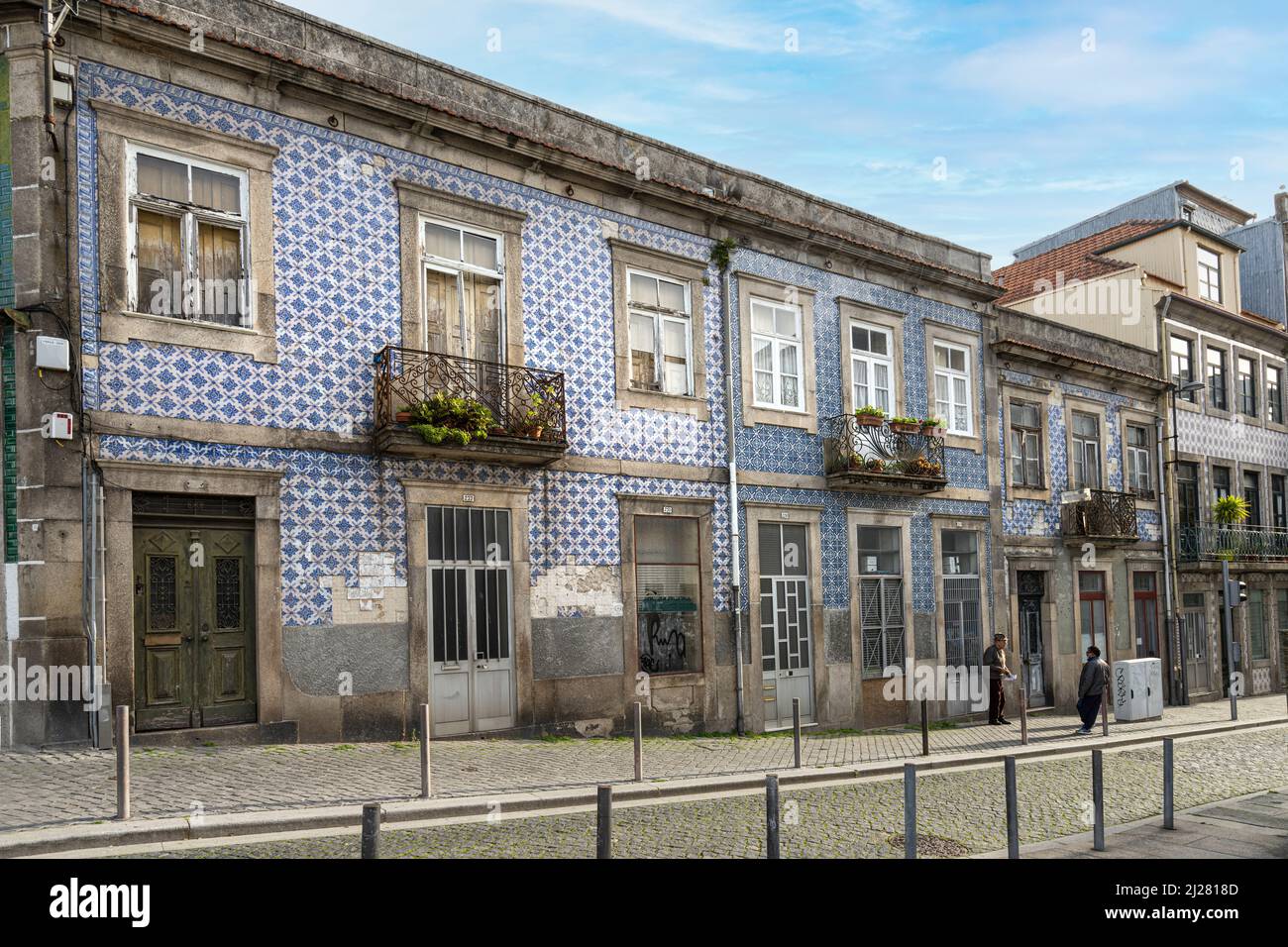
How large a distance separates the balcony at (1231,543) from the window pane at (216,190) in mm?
21490

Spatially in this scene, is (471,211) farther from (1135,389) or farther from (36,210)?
(1135,389)

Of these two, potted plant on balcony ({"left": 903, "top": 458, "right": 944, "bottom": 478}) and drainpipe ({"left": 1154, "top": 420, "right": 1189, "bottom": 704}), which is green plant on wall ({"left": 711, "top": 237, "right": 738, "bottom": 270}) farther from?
drainpipe ({"left": 1154, "top": 420, "right": 1189, "bottom": 704})

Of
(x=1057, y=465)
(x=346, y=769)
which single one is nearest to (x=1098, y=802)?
(x=346, y=769)

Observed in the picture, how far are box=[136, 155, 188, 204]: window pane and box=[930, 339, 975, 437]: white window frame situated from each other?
1276 cm

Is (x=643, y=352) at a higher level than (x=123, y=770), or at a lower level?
higher

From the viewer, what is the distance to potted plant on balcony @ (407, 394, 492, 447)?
11.9 metres

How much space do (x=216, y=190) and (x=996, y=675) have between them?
13483 mm

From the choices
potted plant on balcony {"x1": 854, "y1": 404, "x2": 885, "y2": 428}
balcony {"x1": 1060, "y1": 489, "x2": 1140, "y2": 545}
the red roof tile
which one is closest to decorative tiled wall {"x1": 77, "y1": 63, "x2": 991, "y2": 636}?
potted plant on balcony {"x1": 854, "y1": 404, "x2": 885, "y2": 428}

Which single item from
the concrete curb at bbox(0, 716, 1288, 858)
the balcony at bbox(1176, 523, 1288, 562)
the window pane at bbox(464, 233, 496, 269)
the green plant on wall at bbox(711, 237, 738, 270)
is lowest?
the concrete curb at bbox(0, 716, 1288, 858)

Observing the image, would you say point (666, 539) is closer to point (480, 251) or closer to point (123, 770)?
point (480, 251)

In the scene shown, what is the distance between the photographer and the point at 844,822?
9172 mm

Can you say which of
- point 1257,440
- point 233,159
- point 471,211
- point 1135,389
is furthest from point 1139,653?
point 233,159

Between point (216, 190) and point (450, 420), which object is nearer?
point (216, 190)

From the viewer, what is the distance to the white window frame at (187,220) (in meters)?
10.6
